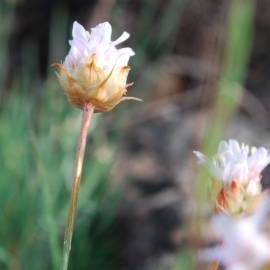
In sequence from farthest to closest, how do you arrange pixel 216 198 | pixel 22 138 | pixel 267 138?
pixel 267 138 → pixel 22 138 → pixel 216 198

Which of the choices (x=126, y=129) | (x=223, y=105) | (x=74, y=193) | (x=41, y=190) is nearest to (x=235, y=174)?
(x=74, y=193)

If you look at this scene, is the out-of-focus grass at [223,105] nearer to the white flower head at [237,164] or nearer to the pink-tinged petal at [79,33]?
the white flower head at [237,164]

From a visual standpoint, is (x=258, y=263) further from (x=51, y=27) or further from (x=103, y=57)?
(x=51, y=27)

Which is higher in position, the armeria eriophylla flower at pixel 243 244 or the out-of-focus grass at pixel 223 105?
the out-of-focus grass at pixel 223 105

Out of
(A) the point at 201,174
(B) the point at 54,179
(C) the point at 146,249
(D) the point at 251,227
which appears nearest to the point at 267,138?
(C) the point at 146,249

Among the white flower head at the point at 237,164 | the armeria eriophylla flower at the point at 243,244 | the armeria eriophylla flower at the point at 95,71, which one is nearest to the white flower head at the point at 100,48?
the armeria eriophylla flower at the point at 95,71

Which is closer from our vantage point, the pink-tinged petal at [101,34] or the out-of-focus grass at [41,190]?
the pink-tinged petal at [101,34]

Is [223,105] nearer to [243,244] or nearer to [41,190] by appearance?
[243,244]
